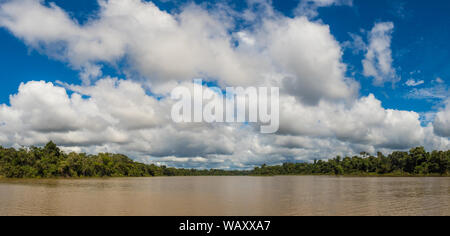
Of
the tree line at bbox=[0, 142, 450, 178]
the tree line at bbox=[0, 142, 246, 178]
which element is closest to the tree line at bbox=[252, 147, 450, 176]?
the tree line at bbox=[0, 142, 450, 178]

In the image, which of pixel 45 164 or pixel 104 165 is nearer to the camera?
pixel 45 164

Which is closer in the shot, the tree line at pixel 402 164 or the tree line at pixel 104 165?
the tree line at pixel 104 165

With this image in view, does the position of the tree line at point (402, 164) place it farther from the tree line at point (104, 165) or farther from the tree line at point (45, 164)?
the tree line at point (45, 164)

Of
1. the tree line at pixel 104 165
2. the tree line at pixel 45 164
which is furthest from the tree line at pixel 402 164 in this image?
the tree line at pixel 45 164

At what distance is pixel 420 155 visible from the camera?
437 feet

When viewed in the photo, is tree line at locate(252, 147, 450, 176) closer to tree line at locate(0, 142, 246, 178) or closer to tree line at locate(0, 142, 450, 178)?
tree line at locate(0, 142, 450, 178)

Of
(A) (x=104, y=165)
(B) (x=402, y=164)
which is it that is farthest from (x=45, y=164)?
(B) (x=402, y=164)

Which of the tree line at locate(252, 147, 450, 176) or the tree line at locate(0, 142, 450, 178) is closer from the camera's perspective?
the tree line at locate(0, 142, 450, 178)

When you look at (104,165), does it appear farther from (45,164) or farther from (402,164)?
(402,164)

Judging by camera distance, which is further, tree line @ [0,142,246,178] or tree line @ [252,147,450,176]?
tree line @ [252,147,450,176]

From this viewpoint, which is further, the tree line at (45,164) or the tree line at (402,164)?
the tree line at (402,164)
